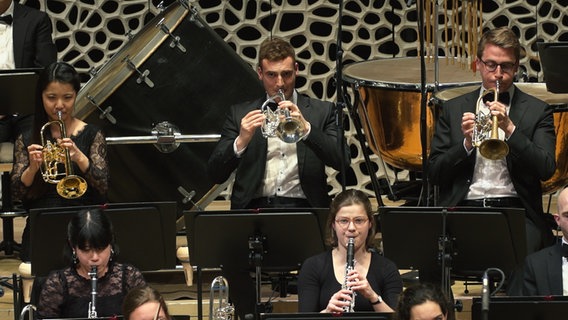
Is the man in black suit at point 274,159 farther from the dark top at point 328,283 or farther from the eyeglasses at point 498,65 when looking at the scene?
the eyeglasses at point 498,65

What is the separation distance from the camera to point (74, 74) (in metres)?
5.88

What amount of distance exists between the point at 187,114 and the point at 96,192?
0.88m

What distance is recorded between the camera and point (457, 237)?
204 inches

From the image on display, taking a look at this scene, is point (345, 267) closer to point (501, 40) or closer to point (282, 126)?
point (282, 126)

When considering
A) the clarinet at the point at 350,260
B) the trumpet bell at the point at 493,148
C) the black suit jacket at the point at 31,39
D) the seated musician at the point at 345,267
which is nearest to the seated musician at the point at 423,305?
the clarinet at the point at 350,260

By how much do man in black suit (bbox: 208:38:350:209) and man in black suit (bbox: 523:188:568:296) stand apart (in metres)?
1.09

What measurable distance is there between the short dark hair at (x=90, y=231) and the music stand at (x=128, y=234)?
0.60 feet

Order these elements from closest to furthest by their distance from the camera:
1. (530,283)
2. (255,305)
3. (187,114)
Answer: (530,283) < (255,305) < (187,114)

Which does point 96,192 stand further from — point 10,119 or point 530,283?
point 530,283

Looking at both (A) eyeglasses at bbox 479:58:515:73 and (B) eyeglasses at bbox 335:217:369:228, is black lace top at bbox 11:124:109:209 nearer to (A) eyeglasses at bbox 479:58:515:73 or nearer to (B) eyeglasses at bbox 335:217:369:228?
(B) eyeglasses at bbox 335:217:369:228

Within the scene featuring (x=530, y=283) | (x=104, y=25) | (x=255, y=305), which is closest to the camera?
(x=530, y=283)

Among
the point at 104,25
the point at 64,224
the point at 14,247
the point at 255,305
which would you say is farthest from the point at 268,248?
the point at 104,25

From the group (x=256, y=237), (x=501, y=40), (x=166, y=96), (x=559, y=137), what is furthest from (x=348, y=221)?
(x=166, y=96)

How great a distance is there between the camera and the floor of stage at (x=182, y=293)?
596 centimetres
